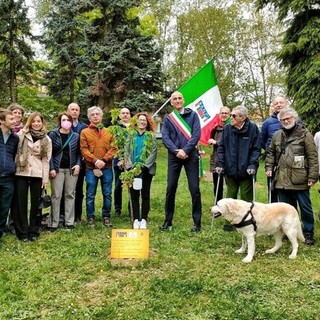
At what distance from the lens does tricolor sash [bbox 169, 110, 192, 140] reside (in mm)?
6094

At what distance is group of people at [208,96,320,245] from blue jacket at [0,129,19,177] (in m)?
3.01

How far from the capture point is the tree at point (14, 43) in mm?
18594

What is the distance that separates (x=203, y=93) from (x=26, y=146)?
17.5 feet

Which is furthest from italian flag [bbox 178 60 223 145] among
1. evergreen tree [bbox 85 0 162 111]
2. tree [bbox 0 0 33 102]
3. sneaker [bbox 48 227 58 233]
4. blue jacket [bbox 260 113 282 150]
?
tree [bbox 0 0 33 102]

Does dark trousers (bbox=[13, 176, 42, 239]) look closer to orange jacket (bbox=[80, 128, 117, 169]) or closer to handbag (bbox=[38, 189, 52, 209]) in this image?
handbag (bbox=[38, 189, 52, 209])

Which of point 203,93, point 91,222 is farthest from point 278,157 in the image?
point 203,93

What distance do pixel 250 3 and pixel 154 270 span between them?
2432 cm

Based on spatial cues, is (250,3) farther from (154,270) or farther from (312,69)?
(154,270)

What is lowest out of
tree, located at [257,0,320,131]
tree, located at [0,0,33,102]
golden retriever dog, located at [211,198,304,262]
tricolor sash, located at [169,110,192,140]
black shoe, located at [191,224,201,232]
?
black shoe, located at [191,224,201,232]

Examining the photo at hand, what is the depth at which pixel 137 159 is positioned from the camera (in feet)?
19.8

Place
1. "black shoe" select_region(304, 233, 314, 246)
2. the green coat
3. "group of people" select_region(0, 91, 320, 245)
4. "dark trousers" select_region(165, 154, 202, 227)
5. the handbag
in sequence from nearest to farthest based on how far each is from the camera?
the green coat < "group of people" select_region(0, 91, 320, 245) < "black shoe" select_region(304, 233, 314, 246) < the handbag < "dark trousers" select_region(165, 154, 202, 227)

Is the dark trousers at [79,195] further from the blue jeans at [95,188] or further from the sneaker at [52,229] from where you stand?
the sneaker at [52,229]

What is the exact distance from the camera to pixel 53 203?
244 inches

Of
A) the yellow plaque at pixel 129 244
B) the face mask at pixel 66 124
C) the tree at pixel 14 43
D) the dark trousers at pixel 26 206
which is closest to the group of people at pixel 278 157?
the yellow plaque at pixel 129 244
